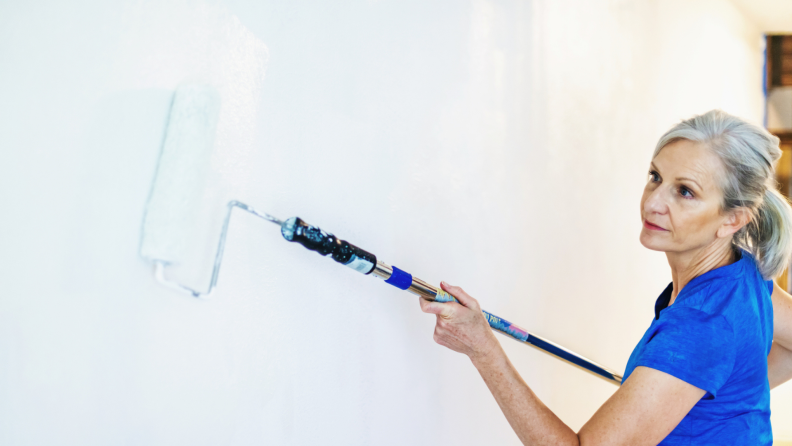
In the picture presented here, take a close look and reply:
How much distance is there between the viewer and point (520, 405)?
0.84 meters

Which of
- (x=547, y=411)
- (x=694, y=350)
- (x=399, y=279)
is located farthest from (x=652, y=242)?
(x=399, y=279)

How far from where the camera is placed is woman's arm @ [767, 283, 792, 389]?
114 centimetres

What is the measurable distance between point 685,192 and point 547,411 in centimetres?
43

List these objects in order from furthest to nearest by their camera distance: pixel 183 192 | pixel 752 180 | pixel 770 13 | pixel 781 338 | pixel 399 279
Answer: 1. pixel 770 13
2. pixel 781 338
3. pixel 752 180
4. pixel 399 279
5. pixel 183 192

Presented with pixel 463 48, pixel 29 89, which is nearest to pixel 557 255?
pixel 463 48

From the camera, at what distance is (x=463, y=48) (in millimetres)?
1136

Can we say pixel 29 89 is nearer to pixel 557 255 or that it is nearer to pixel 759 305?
pixel 759 305

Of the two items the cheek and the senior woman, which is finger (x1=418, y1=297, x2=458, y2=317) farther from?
the cheek

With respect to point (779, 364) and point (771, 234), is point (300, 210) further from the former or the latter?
point (779, 364)

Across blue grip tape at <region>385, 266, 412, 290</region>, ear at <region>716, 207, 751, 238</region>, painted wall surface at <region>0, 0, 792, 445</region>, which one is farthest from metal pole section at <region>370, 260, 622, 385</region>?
ear at <region>716, 207, 751, 238</region>

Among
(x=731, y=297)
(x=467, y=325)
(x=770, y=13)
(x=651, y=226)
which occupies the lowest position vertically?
(x=467, y=325)

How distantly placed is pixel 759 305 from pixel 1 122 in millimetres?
1060

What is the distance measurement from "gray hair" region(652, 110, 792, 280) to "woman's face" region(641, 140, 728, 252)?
2 cm

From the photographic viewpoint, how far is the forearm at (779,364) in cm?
124
